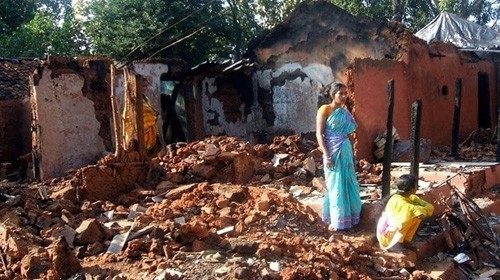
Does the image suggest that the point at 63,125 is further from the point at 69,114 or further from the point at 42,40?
the point at 42,40

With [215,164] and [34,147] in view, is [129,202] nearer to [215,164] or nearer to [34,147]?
[215,164]

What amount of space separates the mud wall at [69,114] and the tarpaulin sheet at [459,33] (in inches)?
416

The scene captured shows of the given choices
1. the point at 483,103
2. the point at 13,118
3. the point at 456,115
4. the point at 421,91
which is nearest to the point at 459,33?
the point at 483,103

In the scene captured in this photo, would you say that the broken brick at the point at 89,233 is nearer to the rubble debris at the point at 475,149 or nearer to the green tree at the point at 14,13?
the rubble debris at the point at 475,149

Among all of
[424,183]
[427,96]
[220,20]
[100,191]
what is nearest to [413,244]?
[424,183]

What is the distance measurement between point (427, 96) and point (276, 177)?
5102mm

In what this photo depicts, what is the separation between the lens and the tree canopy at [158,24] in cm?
1692

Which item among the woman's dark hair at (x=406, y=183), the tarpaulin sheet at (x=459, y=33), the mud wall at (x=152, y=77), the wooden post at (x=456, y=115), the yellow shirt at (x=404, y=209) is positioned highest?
the tarpaulin sheet at (x=459, y=33)

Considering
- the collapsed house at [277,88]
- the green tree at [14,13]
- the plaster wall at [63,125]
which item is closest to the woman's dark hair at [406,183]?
the collapsed house at [277,88]

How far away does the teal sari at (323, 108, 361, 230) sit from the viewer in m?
5.90

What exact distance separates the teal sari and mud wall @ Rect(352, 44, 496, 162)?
346cm

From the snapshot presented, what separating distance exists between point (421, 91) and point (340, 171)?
20.8 ft

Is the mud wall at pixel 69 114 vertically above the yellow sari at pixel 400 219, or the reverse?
the mud wall at pixel 69 114

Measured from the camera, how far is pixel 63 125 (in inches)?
428
